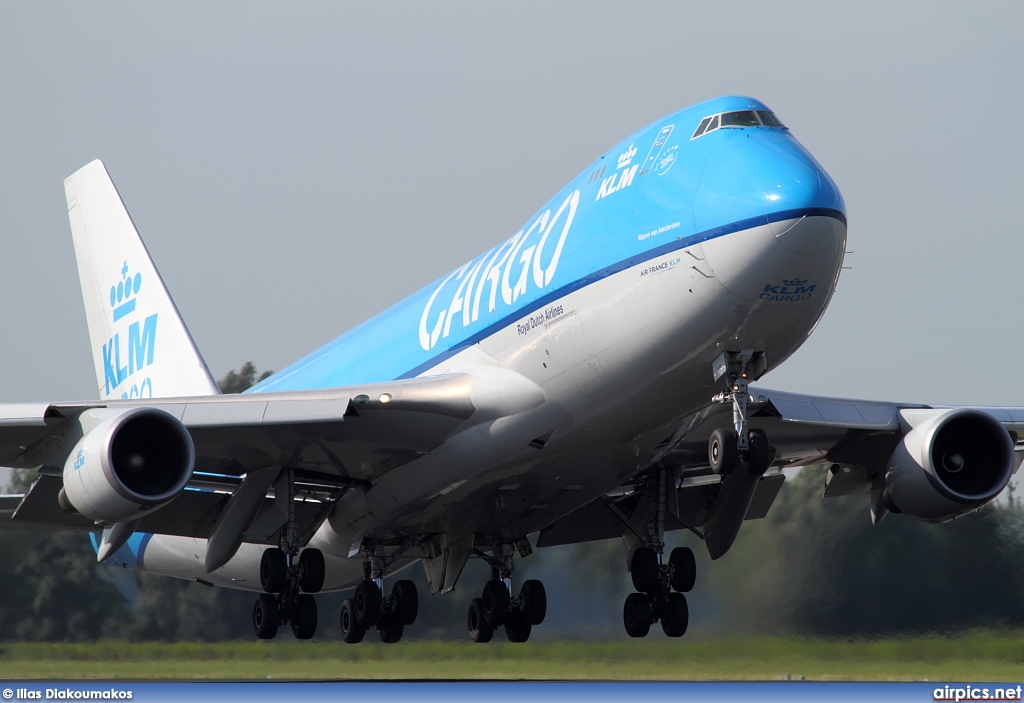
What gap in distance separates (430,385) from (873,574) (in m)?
10.4

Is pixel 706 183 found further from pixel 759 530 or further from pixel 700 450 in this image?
pixel 759 530

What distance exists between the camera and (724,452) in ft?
47.2

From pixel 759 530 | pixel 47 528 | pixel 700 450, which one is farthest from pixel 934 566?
pixel 47 528

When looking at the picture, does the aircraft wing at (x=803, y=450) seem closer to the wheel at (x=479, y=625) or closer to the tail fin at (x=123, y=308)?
the wheel at (x=479, y=625)

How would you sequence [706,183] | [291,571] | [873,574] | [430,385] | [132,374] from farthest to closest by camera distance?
[132,374] → [873,574] → [291,571] → [430,385] → [706,183]

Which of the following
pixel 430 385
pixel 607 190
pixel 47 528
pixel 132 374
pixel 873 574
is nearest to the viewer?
pixel 607 190

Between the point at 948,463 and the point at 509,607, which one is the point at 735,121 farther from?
the point at 509,607

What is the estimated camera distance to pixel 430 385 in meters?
16.8

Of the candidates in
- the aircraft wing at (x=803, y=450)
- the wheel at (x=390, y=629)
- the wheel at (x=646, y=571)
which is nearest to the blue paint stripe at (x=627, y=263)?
the aircraft wing at (x=803, y=450)

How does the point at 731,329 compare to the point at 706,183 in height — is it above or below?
below

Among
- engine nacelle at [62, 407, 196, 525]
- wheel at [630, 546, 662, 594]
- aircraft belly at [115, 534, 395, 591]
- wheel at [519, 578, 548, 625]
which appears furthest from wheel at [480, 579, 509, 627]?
engine nacelle at [62, 407, 196, 525]

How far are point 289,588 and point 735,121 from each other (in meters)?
9.26

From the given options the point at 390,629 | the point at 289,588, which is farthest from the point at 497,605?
the point at 289,588

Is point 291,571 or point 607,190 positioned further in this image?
point 291,571
